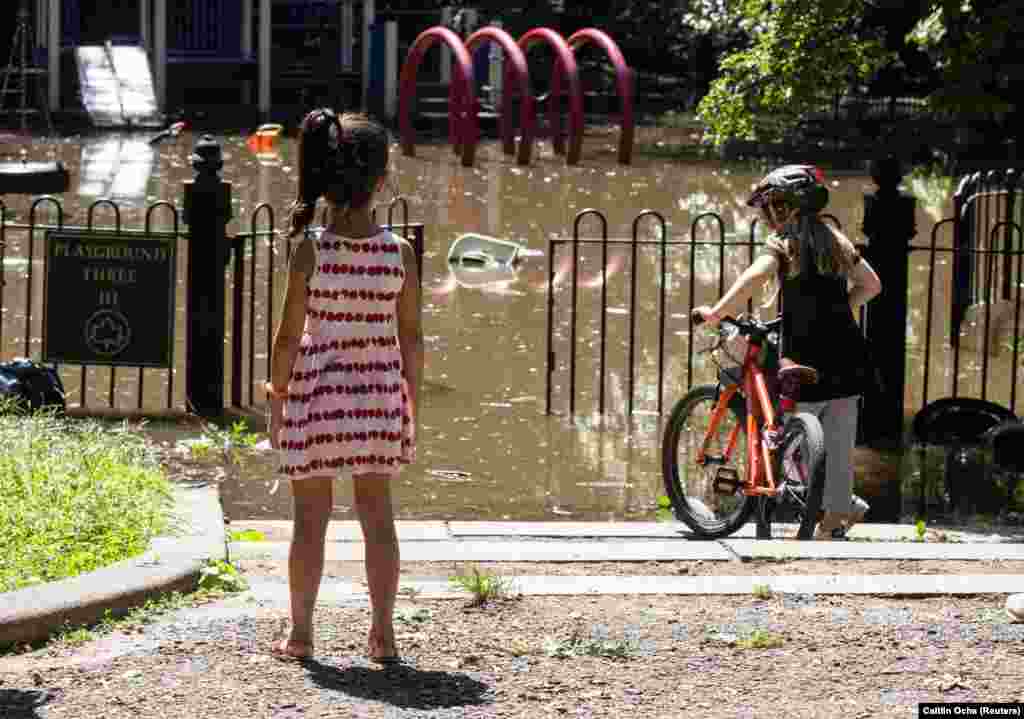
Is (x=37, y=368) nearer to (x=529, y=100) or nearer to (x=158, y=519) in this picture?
(x=158, y=519)

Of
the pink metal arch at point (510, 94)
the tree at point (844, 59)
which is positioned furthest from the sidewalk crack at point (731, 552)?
the pink metal arch at point (510, 94)

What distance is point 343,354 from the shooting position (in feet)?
18.8

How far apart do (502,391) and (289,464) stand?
267 inches

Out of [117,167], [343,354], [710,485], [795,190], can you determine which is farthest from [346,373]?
[117,167]

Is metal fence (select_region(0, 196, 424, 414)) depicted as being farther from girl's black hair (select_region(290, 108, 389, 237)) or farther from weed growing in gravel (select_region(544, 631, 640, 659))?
weed growing in gravel (select_region(544, 631, 640, 659))

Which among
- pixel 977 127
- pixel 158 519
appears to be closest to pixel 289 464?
pixel 158 519

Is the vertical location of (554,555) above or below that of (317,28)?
below

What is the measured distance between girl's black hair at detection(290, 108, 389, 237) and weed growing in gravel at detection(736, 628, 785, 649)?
5.66 feet

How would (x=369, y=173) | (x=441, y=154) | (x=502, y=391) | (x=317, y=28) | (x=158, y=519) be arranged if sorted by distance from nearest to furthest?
1. (x=369, y=173)
2. (x=158, y=519)
3. (x=502, y=391)
4. (x=441, y=154)
5. (x=317, y=28)

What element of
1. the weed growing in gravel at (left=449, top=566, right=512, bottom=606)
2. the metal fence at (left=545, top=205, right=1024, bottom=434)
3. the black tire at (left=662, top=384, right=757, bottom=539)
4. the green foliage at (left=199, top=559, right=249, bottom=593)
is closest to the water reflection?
the metal fence at (left=545, top=205, right=1024, bottom=434)

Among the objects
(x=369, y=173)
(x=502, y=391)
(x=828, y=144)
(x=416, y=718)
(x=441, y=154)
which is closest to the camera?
(x=416, y=718)

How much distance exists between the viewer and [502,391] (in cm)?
1248

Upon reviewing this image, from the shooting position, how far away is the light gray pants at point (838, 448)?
821 centimetres

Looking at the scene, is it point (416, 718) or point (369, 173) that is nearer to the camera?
point (416, 718)
